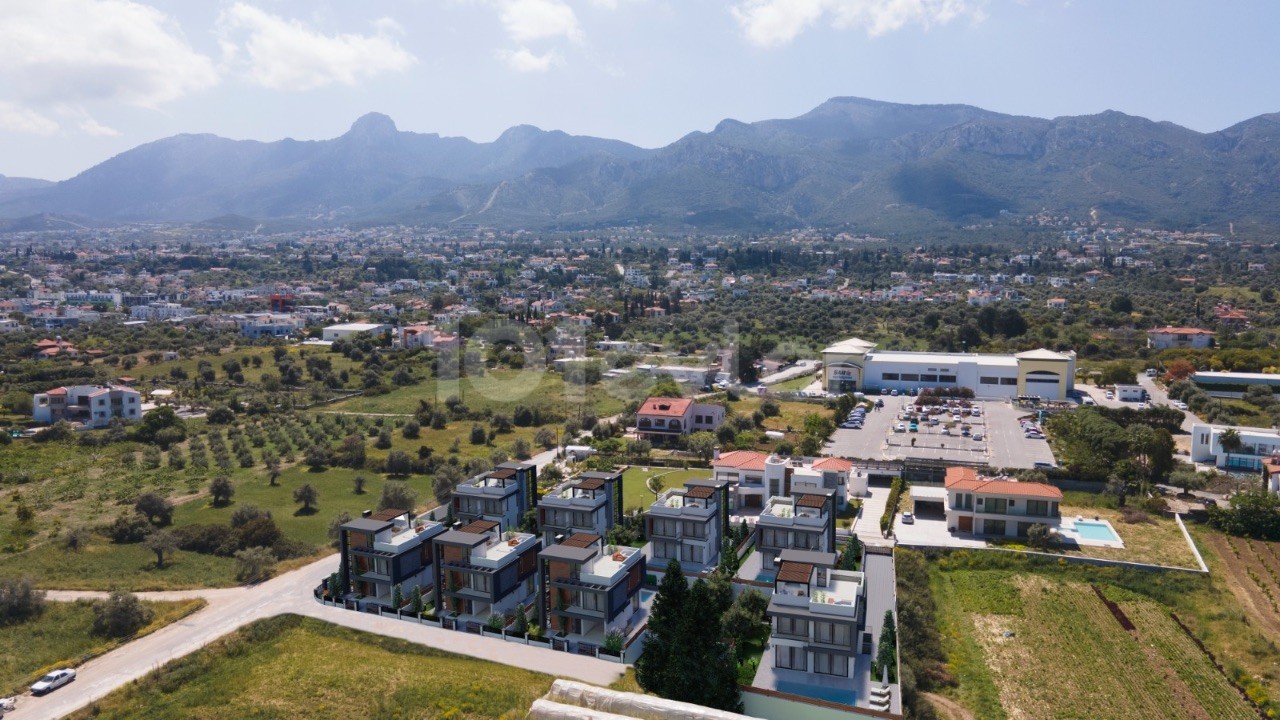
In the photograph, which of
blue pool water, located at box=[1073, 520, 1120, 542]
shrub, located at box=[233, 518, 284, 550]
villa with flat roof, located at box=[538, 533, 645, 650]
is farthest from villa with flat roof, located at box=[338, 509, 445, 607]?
blue pool water, located at box=[1073, 520, 1120, 542]

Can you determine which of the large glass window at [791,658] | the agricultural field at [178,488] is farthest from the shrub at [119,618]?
the large glass window at [791,658]

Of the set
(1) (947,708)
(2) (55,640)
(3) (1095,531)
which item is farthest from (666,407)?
(2) (55,640)

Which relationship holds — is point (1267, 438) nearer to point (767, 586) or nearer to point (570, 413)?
point (767, 586)

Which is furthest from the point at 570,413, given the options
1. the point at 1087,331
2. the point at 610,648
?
the point at 1087,331

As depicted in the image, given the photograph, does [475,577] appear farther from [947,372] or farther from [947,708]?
[947,372]

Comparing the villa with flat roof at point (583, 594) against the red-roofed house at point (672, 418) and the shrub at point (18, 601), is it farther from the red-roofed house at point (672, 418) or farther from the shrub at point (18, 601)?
the red-roofed house at point (672, 418)
